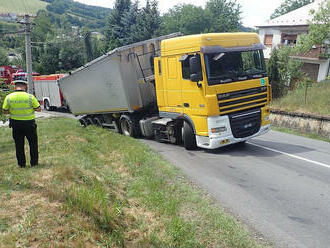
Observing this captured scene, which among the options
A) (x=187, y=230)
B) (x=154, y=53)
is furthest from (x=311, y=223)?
(x=154, y=53)

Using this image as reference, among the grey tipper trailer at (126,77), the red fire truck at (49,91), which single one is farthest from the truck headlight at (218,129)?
the red fire truck at (49,91)

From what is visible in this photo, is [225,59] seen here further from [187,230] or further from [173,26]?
[173,26]

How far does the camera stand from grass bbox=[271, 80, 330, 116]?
1365 cm

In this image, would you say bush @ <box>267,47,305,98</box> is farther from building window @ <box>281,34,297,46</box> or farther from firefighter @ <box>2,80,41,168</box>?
firefighter @ <box>2,80,41,168</box>

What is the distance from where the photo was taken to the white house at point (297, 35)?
25422 millimetres

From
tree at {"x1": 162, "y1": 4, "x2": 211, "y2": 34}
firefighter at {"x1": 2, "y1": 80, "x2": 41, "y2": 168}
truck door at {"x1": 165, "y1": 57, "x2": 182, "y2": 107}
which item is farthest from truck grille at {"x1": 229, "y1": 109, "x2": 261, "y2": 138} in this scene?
tree at {"x1": 162, "y1": 4, "x2": 211, "y2": 34}

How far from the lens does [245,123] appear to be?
8.78 m


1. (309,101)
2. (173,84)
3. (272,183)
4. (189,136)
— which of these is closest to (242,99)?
(189,136)

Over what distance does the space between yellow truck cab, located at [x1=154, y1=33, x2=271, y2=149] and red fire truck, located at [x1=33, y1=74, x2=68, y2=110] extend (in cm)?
1605

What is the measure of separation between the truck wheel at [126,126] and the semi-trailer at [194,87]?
0.04 m

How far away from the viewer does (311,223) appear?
4.79 m

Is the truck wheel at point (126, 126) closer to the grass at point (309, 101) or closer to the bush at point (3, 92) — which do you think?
the bush at point (3, 92)

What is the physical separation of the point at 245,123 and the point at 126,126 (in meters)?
5.07

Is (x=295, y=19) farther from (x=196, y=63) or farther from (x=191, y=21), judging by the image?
(x=191, y=21)
